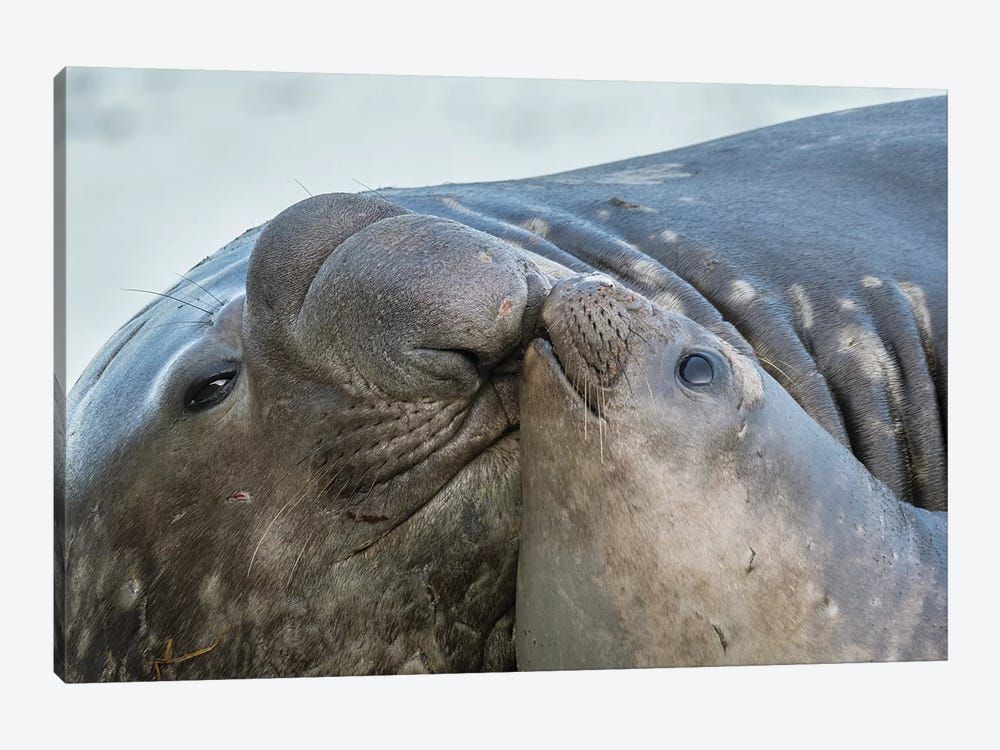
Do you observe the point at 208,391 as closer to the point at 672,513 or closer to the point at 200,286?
the point at 200,286

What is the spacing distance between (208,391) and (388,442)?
1.75ft

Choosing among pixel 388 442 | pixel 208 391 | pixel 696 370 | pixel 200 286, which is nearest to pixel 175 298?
pixel 200 286

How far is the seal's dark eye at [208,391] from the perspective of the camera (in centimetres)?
389

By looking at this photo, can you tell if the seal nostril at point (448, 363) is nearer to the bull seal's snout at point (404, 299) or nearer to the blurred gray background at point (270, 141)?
the bull seal's snout at point (404, 299)

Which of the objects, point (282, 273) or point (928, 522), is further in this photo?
point (928, 522)

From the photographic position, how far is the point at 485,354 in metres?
3.63

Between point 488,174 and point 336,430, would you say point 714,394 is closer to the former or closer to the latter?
point 336,430

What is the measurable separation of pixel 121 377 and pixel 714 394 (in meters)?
1.68

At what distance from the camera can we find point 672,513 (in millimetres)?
3719

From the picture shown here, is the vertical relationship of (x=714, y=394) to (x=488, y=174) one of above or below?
below

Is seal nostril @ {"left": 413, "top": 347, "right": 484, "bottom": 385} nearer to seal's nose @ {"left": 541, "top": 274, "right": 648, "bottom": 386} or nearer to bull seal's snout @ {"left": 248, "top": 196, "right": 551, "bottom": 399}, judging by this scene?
bull seal's snout @ {"left": 248, "top": 196, "right": 551, "bottom": 399}

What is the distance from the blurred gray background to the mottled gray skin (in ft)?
3.78

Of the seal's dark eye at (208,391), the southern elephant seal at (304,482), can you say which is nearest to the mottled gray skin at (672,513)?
the southern elephant seal at (304,482)

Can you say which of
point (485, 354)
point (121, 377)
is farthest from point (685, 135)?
point (121, 377)
